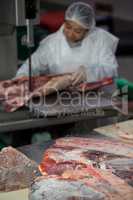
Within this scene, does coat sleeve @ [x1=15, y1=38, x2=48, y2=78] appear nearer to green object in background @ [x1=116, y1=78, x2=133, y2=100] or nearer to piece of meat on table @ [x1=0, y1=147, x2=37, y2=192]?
green object in background @ [x1=116, y1=78, x2=133, y2=100]

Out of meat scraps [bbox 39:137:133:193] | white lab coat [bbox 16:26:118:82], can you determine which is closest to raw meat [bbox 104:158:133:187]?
meat scraps [bbox 39:137:133:193]

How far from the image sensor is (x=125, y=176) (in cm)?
89

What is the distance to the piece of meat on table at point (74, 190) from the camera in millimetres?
761

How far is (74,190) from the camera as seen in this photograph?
0.77 meters

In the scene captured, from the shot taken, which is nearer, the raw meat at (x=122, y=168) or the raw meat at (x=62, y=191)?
the raw meat at (x=62, y=191)

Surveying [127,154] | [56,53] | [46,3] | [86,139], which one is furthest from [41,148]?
[46,3]

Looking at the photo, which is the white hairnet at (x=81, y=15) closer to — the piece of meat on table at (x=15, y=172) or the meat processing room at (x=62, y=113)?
the meat processing room at (x=62, y=113)

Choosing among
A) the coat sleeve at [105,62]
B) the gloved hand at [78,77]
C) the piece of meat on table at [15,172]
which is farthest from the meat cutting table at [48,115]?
the coat sleeve at [105,62]

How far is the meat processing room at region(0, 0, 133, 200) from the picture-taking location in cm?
87

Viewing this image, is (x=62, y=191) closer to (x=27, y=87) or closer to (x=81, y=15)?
(x=27, y=87)

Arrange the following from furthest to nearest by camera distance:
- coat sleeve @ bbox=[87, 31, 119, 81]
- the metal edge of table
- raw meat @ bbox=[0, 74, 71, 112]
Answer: coat sleeve @ bbox=[87, 31, 119, 81] → raw meat @ bbox=[0, 74, 71, 112] → the metal edge of table

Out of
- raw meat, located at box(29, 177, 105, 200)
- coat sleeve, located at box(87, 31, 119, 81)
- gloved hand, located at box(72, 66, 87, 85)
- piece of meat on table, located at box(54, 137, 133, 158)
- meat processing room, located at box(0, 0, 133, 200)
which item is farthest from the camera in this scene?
coat sleeve, located at box(87, 31, 119, 81)

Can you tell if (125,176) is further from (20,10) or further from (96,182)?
(20,10)

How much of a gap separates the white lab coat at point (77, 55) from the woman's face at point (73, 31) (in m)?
0.06
